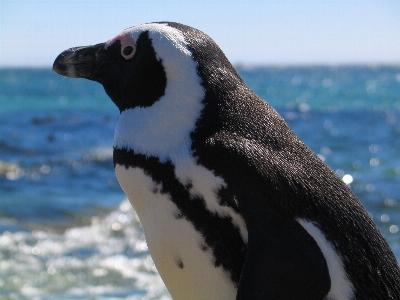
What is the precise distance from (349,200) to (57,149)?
12524mm

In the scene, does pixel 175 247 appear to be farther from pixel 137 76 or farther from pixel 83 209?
pixel 83 209

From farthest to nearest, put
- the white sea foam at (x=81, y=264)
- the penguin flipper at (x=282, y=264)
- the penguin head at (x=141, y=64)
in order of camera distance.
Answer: the white sea foam at (x=81, y=264) < the penguin head at (x=141, y=64) < the penguin flipper at (x=282, y=264)

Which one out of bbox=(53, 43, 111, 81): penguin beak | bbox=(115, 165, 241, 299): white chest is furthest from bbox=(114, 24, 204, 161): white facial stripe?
bbox=(53, 43, 111, 81): penguin beak

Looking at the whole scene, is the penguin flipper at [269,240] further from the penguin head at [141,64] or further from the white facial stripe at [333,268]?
the penguin head at [141,64]

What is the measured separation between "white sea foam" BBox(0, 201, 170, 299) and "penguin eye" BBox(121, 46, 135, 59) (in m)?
3.86

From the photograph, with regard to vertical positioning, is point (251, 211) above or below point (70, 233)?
below

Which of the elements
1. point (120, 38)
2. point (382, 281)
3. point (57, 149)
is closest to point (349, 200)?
point (382, 281)

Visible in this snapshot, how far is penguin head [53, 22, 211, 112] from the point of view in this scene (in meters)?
2.09

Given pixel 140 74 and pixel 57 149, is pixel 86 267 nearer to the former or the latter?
pixel 140 74

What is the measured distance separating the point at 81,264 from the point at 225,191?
193 inches

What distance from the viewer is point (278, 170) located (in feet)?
6.23

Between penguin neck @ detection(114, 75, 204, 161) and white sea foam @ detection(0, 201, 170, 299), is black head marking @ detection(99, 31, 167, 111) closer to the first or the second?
penguin neck @ detection(114, 75, 204, 161)

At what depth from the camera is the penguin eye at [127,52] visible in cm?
222

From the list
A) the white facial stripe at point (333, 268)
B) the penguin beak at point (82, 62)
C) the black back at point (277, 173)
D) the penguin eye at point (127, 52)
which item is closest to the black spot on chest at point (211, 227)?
the black back at point (277, 173)
